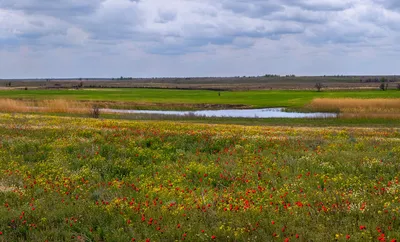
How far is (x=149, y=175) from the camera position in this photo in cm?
1215

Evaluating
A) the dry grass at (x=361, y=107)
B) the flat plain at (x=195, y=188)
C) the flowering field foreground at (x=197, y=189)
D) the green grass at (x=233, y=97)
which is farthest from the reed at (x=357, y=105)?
the flowering field foreground at (x=197, y=189)

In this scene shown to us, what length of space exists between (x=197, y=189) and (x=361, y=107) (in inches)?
1815

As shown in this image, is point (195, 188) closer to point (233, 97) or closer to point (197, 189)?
point (197, 189)

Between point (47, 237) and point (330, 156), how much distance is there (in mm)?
9516

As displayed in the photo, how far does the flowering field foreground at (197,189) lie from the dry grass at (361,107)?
96.6 feet

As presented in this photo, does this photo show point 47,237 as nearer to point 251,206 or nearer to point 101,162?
point 251,206

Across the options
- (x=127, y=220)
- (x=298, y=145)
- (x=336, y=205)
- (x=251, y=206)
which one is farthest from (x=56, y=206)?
(x=298, y=145)

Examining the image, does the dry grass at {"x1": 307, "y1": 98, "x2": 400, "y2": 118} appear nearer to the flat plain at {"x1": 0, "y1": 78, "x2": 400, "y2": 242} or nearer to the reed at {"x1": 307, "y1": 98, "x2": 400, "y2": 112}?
the reed at {"x1": 307, "y1": 98, "x2": 400, "y2": 112}

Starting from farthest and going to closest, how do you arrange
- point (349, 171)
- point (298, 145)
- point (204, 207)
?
point (298, 145), point (349, 171), point (204, 207)

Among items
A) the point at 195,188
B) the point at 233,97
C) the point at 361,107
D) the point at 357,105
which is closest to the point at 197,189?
the point at 195,188

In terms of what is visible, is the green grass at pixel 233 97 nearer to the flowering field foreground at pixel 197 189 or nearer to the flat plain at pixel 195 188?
the flat plain at pixel 195 188

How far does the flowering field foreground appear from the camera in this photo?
7.48 meters

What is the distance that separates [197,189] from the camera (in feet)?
33.8

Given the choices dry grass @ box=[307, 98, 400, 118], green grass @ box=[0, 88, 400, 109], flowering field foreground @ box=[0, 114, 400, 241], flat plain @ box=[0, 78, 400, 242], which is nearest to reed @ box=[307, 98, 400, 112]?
dry grass @ box=[307, 98, 400, 118]
